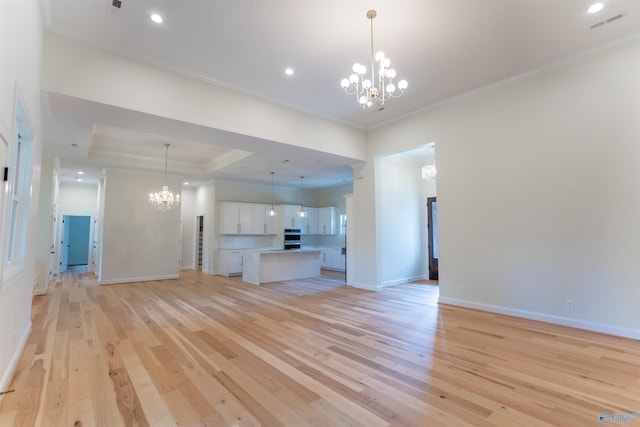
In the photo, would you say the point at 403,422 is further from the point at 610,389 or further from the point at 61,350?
the point at 61,350

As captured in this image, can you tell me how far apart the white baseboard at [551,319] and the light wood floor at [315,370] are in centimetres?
15

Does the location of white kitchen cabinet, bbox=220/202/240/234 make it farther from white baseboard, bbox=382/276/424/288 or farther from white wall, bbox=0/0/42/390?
white wall, bbox=0/0/42/390

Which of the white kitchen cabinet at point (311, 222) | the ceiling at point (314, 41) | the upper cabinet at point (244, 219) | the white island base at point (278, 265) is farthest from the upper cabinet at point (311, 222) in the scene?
the ceiling at point (314, 41)

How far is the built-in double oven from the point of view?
422 inches

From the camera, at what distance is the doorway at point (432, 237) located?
8094 mm

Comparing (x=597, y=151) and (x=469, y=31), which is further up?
(x=469, y=31)

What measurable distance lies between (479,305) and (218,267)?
751 cm

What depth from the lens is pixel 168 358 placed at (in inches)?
122

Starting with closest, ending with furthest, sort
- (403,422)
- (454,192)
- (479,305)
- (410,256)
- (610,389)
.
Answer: (403,422)
(610,389)
(479,305)
(454,192)
(410,256)

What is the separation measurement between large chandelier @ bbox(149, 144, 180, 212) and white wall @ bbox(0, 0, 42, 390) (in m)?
4.13

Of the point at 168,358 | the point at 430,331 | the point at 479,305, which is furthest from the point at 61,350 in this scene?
the point at 479,305

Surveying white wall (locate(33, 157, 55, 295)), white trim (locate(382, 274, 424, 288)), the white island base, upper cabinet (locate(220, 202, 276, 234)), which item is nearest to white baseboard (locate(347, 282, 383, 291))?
white trim (locate(382, 274, 424, 288))

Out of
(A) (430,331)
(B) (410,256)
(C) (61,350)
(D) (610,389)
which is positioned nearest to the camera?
(D) (610,389)

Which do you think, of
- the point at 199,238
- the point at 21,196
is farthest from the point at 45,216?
the point at 21,196
